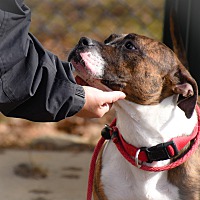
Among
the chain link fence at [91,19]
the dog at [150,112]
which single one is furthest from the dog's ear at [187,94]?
the chain link fence at [91,19]

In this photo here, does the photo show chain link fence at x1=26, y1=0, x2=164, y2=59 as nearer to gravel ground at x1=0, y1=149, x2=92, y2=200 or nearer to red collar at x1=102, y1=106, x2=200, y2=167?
gravel ground at x1=0, y1=149, x2=92, y2=200

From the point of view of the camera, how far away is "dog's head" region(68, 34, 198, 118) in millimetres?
3184

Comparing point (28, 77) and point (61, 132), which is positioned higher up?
point (28, 77)

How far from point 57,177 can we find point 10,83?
87.2 inches

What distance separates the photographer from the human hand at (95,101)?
9.76ft

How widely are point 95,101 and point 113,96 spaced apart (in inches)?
4.7

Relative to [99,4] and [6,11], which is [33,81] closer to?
[6,11]

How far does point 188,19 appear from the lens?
479cm

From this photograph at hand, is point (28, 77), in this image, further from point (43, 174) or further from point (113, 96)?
point (43, 174)

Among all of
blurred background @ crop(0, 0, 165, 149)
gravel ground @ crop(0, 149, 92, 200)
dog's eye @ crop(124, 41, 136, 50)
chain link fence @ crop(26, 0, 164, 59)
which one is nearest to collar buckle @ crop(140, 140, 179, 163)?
dog's eye @ crop(124, 41, 136, 50)

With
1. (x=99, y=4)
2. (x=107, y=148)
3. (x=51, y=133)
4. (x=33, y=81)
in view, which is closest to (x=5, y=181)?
(x=51, y=133)

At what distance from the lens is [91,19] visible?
7418 mm

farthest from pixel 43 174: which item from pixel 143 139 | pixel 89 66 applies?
pixel 89 66

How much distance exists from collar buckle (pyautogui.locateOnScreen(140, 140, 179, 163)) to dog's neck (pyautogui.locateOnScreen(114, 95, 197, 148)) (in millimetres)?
54
